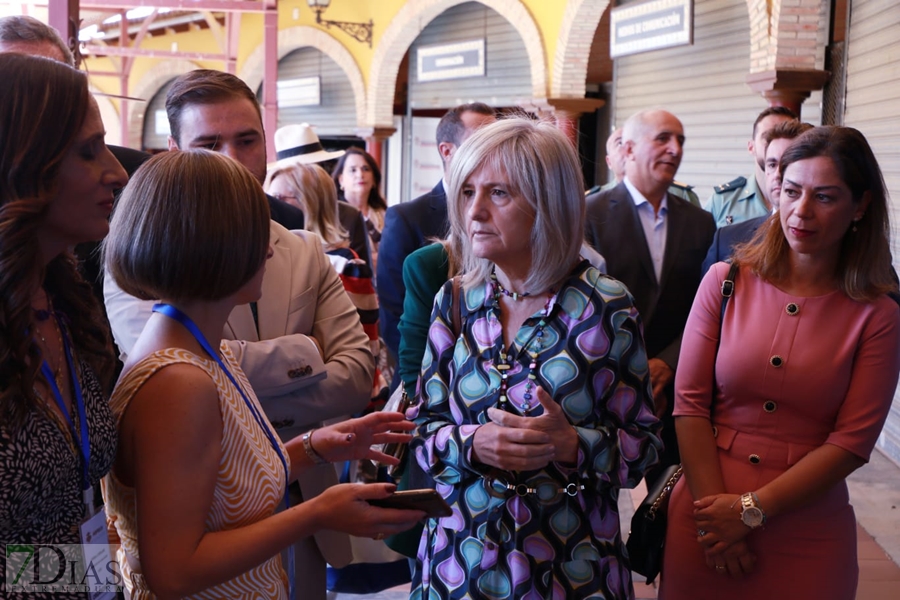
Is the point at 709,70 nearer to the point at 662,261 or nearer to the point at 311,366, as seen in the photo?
the point at 662,261

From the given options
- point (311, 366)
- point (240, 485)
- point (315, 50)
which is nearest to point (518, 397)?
point (311, 366)

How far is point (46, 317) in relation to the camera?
145 centimetres

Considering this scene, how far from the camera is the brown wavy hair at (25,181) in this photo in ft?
4.15

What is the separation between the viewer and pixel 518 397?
6.50ft

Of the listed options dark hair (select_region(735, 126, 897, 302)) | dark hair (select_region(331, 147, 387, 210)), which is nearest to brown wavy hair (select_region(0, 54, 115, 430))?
dark hair (select_region(735, 126, 897, 302))

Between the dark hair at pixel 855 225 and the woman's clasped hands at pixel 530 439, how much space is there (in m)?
0.89

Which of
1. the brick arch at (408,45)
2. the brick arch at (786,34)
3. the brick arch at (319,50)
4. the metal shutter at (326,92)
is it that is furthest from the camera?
the metal shutter at (326,92)

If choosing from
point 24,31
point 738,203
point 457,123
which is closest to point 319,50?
point 738,203

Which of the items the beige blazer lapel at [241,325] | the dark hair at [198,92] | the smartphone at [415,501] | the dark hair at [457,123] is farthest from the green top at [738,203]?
the smartphone at [415,501]

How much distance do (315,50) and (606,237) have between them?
15.7 m

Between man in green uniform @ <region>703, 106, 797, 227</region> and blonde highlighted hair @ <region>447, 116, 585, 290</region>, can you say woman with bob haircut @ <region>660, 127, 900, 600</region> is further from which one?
man in green uniform @ <region>703, 106, 797, 227</region>

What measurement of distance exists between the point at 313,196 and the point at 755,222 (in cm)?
232

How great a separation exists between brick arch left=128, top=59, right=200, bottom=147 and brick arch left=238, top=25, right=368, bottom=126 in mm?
2655

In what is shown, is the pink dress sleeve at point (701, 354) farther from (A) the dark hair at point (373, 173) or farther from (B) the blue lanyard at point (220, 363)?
(A) the dark hair at point (373, 173)
